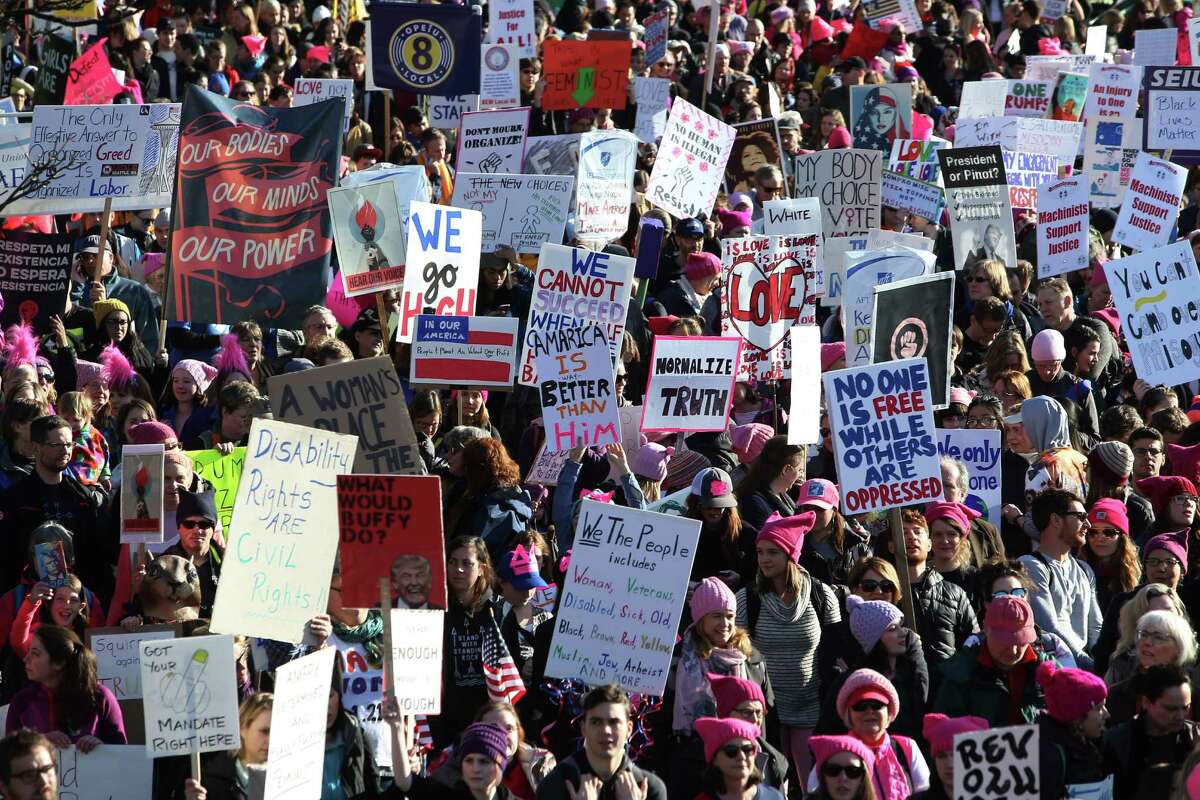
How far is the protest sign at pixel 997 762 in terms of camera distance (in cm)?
693

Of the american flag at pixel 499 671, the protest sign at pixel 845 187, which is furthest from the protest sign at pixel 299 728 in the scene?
the protest sign at pixel 845 187

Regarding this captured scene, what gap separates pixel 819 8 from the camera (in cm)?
2447

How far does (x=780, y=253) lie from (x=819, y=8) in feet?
42.0

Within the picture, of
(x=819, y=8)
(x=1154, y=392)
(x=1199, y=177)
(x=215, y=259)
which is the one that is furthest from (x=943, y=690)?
(x=819, y=8)

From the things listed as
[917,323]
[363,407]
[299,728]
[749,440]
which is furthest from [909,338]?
[299,728]

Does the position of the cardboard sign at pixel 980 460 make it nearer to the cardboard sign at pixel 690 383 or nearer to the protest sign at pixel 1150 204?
the cardboard sign at pixel 690 383

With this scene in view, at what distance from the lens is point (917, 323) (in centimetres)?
1070

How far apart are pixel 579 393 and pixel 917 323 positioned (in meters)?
1.83

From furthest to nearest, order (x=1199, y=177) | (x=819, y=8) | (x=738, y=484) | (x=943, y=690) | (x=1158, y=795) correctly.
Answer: (x=819, y=8) → (x=1199, y=177) → (x=738, y=484) → (x=943, y=690) → (x=1158, y=795)

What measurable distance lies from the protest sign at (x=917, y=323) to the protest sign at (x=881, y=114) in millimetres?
7905

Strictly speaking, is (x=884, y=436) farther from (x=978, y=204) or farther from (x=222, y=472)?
(x=978, y=204)

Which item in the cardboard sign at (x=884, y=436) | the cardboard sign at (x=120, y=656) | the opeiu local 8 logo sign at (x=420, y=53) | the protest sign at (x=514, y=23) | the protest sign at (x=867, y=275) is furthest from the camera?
the protest sign at (x=514, y=23)

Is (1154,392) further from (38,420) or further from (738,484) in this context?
(38,420)

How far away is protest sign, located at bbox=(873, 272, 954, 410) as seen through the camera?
10617mm
